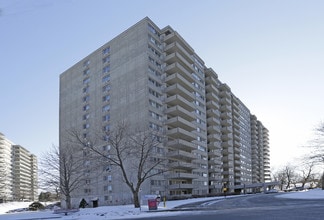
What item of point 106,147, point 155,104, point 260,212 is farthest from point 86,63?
point 260,212

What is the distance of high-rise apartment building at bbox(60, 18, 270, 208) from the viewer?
2554 inches

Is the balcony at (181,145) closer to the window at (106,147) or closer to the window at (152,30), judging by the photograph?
the window at (106,147)

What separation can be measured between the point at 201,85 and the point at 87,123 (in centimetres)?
3292

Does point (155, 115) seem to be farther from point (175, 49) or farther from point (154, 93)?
point (175, 49)

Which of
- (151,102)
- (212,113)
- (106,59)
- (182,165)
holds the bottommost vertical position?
(182,165)

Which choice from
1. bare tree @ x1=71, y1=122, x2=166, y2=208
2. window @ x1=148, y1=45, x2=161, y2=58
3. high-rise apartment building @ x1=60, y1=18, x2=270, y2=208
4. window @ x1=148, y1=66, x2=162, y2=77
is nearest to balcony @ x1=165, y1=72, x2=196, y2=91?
high-rise apartment building @ x1=60, y1=18, x2=270, y2=208

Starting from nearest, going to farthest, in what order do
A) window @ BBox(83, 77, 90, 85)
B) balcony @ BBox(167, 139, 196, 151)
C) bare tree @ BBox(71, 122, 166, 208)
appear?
bare tree @ BBox(71, 122, 166, 208) < balcony @ BBox(167, 139, 196, 151) < window @ BBox(83, 77, 90, 85)

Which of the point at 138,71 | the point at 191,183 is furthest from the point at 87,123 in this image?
the point at 191,183

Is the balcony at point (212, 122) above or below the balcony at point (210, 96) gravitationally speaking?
below

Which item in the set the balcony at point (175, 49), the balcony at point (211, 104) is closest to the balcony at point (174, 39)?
the balcony at point (175, 49)

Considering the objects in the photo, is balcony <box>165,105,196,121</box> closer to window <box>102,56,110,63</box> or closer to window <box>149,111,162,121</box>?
window <box>149,111,162,121</box>

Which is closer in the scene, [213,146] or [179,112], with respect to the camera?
[179,112]

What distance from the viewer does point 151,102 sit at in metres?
64.8

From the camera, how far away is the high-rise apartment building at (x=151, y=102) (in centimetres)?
6488
